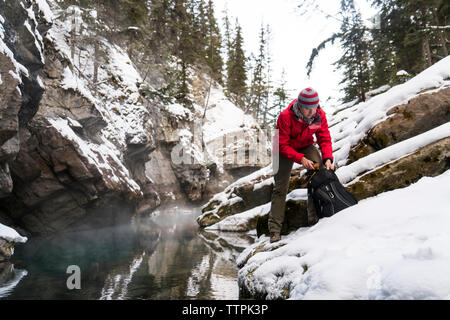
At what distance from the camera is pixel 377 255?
259 cm

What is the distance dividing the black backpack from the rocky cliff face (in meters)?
9.95

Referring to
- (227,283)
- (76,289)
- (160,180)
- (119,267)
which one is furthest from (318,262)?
(160,180)

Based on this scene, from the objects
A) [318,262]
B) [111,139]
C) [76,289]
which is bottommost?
[76,289]

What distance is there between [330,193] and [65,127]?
14.0 m

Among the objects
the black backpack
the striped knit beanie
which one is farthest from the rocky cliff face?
the black backpack

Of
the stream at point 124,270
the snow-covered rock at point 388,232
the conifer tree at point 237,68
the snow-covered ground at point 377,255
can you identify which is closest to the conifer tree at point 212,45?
the conifer tree at point 237,68

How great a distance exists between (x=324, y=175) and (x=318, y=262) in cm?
169

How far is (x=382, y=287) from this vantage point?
2.25 meters

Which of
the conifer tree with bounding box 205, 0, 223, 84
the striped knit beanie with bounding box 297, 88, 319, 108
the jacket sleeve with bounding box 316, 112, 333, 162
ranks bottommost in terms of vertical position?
the jacket sleeve with bounding box 316, 112, 333, 162

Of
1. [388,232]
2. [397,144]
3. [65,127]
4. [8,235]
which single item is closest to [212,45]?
[65,127]

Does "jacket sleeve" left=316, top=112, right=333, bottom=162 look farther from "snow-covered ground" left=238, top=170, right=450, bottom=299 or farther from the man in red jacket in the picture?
"snow-covered ground" left=238, top=170, right=450, bottom=299

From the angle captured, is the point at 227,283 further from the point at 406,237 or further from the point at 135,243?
the point at 135,243

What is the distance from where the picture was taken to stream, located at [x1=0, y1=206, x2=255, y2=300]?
561cm

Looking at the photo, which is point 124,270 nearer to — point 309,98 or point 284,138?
point 284,138
